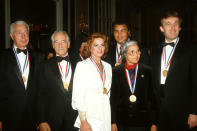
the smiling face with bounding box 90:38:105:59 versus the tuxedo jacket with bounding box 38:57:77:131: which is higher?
the smiling face with bounding box 90:38:105:59

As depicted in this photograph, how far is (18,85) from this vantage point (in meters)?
A: 2.39

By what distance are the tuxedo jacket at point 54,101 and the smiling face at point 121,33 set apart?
4.06 feet

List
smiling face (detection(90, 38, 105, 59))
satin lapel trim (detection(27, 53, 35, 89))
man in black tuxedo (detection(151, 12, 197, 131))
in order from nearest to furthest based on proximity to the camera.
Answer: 1. smiling face (detection(90, 38, 105, 59))
2. man in black tuxedo (detection(151, 12, 197, 131))
3. satin lapel trim (detection(27, 53, 35, 89))

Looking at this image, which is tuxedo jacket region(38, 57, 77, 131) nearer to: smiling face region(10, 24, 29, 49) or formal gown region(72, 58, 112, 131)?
formal gown region(72, 58, 112, 131)

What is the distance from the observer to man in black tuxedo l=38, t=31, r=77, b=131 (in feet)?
7.56

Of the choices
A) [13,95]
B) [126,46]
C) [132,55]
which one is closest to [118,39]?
[126,46]

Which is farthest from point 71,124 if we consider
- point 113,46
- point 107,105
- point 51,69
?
point 113,46

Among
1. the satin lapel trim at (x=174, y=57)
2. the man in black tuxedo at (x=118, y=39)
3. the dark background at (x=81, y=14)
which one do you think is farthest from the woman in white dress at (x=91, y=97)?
the dark background at (x=81, y=14)

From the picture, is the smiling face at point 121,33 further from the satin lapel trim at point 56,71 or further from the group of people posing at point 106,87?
the satin lapel trim at point 56,71

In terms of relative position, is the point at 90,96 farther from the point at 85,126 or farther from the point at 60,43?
the point at 60,43

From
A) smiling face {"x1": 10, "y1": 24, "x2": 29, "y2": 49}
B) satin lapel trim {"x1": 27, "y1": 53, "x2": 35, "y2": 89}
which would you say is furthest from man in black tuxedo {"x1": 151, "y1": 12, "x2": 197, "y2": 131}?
smiling face {"x1": 10, "y1": 24, "x2": 29, "y2": 49}

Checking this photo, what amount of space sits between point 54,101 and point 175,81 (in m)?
1.44

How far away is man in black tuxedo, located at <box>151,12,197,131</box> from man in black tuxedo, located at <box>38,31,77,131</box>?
109 cm

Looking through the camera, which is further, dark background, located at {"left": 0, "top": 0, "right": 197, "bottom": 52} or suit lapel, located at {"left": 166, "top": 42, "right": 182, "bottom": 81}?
dark background, located at {"left": 0, "top": 0, "right": 197, "bottom": 52}
